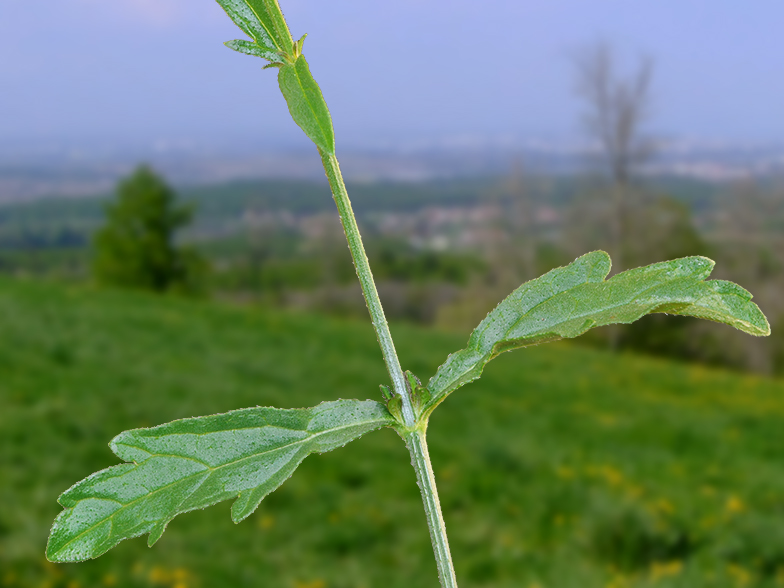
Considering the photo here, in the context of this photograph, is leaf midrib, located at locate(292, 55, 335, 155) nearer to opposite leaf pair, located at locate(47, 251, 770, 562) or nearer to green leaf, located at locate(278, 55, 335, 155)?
green leaf, located at locate(278, 55, 335, 155)

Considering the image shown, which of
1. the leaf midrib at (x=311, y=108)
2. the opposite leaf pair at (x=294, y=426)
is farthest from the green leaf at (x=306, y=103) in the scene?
the opposite leaf pair at (x=294, y=426)

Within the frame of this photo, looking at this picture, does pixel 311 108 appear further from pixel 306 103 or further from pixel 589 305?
pixel 589 305

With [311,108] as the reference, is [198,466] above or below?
below

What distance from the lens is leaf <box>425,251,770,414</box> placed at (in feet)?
1.14

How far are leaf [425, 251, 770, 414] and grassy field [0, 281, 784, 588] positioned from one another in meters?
3.45

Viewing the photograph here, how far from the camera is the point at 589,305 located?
365 millimetres

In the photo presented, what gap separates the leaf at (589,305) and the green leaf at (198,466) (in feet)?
0.20

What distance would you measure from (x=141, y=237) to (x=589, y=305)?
14.8 m

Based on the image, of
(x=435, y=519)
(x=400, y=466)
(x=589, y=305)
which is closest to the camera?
(x=435, y=519)

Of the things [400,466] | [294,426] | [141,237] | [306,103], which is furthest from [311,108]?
[141,237]

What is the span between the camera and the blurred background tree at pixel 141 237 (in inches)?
549

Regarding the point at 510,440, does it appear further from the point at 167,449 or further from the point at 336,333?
the point at 167,449

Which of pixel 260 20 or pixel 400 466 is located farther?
pixel 400 466

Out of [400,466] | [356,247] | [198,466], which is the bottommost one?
[400,466]
